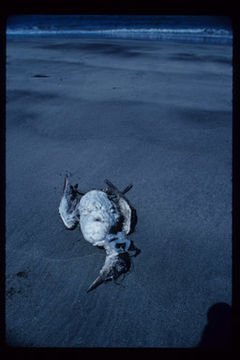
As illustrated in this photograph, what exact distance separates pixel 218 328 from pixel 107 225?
0.98 meters

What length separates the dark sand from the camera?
157cm

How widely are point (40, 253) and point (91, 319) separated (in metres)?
0.66

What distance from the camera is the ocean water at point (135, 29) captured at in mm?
9867

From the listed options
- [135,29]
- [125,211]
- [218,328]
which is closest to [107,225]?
Result: [125,211]

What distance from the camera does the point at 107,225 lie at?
177 cm

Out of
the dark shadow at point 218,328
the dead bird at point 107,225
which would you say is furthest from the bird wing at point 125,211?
the dark shadow at point 218,328

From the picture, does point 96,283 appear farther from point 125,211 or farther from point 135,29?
point 135,29

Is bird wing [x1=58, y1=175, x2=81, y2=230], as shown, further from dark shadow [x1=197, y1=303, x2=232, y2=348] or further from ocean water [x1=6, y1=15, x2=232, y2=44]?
ocean water [x1=6, y1=15, x2=232, y2=44]

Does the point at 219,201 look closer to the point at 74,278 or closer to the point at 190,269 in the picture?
the point at 190,269

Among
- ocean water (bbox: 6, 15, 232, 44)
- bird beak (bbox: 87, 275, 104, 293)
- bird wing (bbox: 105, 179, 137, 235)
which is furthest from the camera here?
ocean water (bbox: 6, 15, 232, 44)

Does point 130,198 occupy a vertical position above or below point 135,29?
below

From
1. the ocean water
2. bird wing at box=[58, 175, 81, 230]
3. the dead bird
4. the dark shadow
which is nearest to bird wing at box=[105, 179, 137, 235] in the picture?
the dead bird

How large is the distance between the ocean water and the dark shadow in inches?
380

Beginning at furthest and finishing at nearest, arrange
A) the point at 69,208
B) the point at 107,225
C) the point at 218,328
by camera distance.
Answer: the point at 69,208 < the point at 107,225 < the point at 218,328
